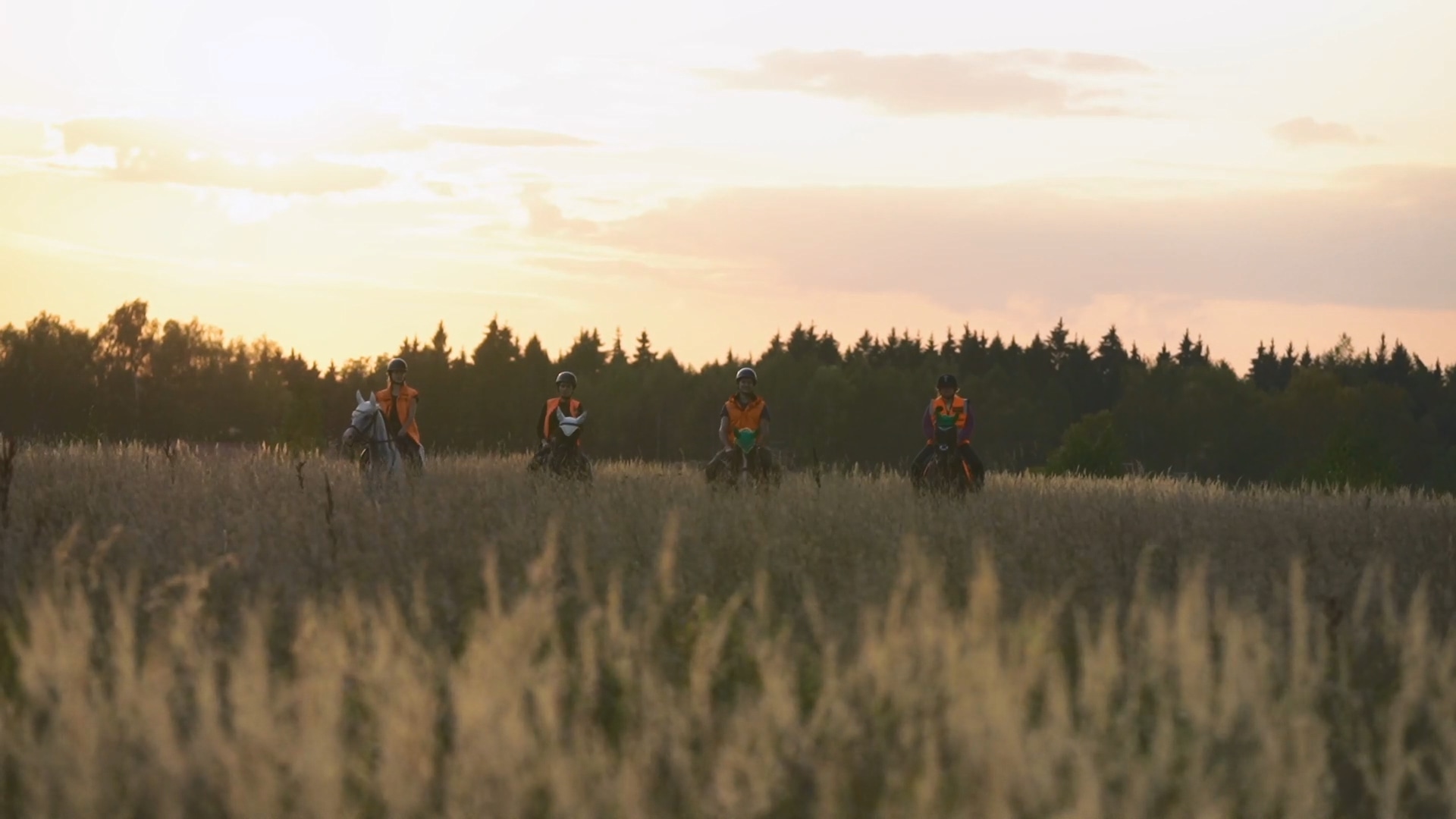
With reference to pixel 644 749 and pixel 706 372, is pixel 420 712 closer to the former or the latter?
pixel 644 749

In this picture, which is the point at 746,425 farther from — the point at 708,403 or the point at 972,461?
the point at 708,403

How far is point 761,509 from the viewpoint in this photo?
38.9 feet

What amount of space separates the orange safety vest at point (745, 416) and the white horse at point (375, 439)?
3.35 m

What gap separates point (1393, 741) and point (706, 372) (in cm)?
11135

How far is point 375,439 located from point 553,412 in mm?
1999

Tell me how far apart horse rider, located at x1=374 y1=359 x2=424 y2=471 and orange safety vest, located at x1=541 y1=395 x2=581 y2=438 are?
1282mm

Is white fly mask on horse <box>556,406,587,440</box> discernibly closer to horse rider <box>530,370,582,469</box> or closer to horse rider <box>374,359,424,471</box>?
horse rider <box>530,370,582,469</box>

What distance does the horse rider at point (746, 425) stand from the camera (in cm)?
1598

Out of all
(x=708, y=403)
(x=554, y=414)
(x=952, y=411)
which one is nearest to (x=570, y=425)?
(x=554, y=414)

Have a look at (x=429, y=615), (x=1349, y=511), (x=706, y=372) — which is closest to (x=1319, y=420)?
(x=706, y=372)

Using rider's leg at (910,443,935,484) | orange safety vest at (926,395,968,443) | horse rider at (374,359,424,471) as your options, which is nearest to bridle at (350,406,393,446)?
horse rider at (374,359,424,471)

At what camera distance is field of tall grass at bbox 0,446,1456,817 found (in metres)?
4.57

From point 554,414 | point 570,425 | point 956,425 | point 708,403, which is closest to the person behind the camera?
point 570,425

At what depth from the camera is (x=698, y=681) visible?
16.4ft
